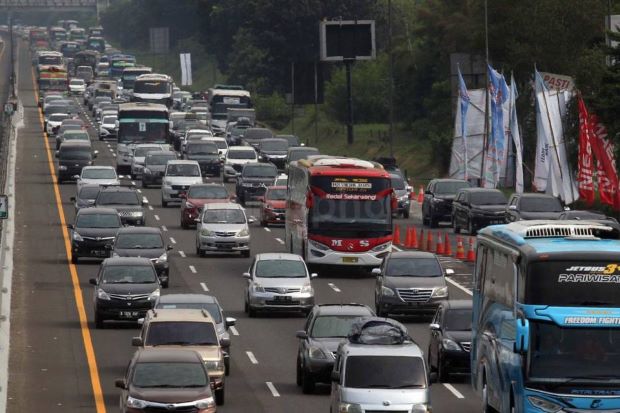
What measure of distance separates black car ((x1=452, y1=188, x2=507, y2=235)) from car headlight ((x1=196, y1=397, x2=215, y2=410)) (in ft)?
120

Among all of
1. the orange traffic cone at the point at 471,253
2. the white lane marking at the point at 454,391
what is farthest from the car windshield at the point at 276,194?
the white lane marking at the point at 454,391

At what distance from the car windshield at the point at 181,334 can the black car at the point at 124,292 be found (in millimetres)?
9251

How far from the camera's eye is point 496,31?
9988cm

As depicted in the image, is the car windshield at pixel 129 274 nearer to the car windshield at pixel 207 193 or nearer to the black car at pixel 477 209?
the black car at pixel 477 209

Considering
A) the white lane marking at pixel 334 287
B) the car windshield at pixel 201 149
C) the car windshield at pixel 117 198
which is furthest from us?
the car windshield at pixel 201 149

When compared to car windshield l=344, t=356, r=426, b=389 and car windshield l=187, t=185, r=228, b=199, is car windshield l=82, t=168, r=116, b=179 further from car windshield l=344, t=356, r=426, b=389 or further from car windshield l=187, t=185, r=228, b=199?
car windshield l=344, t=356, r=426, b=389

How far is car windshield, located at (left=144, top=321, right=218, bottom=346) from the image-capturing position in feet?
108

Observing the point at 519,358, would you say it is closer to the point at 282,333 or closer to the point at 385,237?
the point at 282,333

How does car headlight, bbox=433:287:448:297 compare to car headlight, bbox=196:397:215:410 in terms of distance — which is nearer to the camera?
car headlight, bbox=196:397:215:410

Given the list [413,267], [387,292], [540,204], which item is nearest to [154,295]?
[387,292]

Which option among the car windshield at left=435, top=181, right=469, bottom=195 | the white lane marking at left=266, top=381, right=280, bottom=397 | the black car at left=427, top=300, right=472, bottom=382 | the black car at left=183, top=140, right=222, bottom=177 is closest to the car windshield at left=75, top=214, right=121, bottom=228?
the car windshield at left=435, top=181, right=469, bottom=195

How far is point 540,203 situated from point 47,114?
215ft

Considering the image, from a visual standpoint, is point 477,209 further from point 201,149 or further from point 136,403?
point 136,403

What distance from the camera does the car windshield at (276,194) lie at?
69.0m
